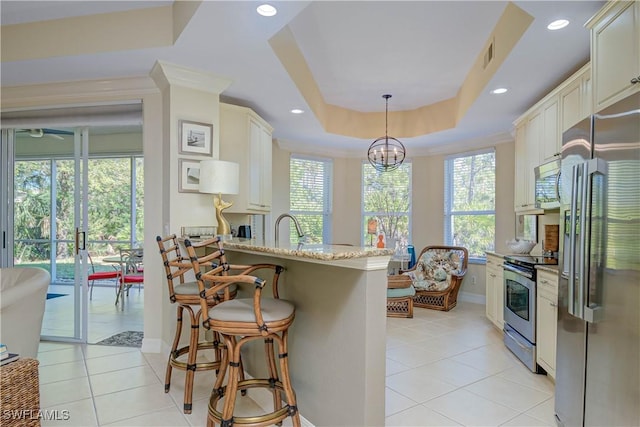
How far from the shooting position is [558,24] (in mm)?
2516

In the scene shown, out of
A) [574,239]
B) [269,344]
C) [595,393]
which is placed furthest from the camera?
[269,344]

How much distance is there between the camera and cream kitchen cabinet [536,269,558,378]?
2805mm

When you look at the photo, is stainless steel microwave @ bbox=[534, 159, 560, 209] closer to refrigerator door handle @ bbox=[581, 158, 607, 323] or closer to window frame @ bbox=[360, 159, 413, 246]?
refrigerator door handle @ bbox=[581, 158, 607, 323]

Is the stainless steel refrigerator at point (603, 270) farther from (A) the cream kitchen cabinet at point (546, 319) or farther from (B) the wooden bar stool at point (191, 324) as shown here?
(B) the wooden bar stool at point (191, 324)

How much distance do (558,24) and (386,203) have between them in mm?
4416

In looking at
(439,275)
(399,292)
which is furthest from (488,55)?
(439,275)

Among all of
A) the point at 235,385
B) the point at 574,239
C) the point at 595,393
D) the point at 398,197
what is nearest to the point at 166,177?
the point at 235,385

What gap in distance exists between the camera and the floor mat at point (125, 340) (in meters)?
3.80

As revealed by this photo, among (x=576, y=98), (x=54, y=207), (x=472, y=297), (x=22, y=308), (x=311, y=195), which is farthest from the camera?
(x=311, y=195)

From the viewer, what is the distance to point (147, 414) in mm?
2393

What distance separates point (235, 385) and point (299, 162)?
15.8ft

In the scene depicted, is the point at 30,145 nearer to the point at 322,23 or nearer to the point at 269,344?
the point at 322,23

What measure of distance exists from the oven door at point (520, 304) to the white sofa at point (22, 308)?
12.4 ft

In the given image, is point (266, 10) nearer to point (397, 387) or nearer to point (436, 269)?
point (397, 387)
